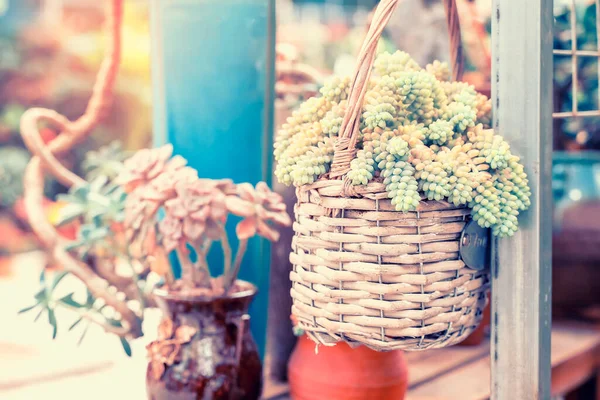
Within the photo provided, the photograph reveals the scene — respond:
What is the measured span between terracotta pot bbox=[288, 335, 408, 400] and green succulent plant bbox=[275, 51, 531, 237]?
0.89ft

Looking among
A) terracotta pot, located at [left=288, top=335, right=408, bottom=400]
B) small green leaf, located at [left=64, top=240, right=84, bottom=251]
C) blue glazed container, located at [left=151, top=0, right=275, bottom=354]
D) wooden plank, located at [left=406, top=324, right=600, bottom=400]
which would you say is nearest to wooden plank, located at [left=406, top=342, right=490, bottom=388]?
wooden plank, located at [left=406, top=324, right=600, bottom=400]

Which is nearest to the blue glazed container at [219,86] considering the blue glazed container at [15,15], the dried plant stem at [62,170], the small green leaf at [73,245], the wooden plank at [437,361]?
the dried plant stem at [62,170]

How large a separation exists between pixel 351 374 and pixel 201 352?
21 centimetres

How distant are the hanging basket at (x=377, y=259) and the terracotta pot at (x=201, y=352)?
0.16 metres

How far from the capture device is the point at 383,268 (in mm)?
694

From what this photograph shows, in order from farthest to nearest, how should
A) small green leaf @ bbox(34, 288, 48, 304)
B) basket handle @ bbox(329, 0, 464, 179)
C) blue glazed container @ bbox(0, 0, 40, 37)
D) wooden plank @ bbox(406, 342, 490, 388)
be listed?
blue glazed container @ bbox(0, 0, 40, 37)
wooden plank @ bbox(406, 342, 490, 388)
small green leaf @ bbox(34, 288, 48, 304)
basket handle @ bbox(329, 0, 464, 179)

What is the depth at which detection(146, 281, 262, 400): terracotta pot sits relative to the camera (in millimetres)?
824

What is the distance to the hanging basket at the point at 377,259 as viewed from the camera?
69cm

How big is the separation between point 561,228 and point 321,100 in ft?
2.76

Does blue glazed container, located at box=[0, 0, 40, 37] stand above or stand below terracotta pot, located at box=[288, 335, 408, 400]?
above

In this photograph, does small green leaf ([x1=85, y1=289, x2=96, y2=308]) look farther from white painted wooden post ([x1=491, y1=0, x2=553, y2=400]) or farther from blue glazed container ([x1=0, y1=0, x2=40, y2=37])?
blue glazed container ([x1=0, y1=0, x2=40, y2=37])

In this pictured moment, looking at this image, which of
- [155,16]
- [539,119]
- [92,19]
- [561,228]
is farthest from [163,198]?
[92,19]

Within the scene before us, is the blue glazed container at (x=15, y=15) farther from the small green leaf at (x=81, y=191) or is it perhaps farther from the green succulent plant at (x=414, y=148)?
the green succulent plant at (x=414, y=148)

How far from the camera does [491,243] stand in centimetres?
77
